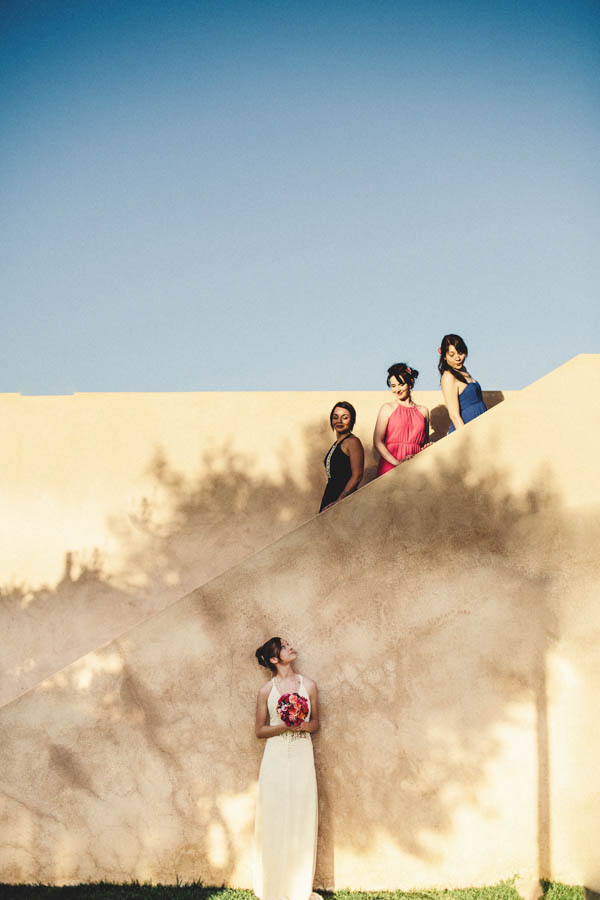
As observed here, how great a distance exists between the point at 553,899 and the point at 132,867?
2963 mm

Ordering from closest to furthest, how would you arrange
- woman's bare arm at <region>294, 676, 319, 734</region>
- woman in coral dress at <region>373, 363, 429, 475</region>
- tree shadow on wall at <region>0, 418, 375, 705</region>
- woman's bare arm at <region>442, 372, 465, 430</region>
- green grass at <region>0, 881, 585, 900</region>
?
green grass at <region>0, 881, 585, 900</region>
woman's bare arm at <region>294, 676, 319, 734</region>
woman's bare arm at <region>442, 372, 465, 430</region>
woman in coral dress at <region>373, 363, 429, 475</region>
tree shadow on wall at <region>0, 418, 375, 705</region>

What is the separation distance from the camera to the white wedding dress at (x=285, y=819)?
5.21 meters

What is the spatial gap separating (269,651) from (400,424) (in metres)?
2.62

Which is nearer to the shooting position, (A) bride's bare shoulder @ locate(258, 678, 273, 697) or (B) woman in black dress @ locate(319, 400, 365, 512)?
(A) bride's bare shoulder @ locate(258, 678, 273, 697)

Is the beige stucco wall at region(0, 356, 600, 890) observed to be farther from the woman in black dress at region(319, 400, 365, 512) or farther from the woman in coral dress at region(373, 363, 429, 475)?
the woman in coral dress at region(373, 363, 429, 475)

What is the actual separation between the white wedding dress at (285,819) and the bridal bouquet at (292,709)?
139mm

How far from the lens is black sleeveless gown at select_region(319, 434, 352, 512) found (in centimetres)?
697

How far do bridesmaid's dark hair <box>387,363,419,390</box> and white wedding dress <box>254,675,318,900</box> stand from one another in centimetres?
320

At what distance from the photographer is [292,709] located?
5.24 m

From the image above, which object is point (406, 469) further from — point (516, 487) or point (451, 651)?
point (451, 651)

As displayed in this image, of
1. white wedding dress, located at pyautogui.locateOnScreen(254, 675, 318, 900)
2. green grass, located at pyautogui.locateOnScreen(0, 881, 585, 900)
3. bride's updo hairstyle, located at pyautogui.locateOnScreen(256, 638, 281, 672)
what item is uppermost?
bride's updo hairstyle, located at pyautogui.locateOnScreen(256, 638, 281, 672)

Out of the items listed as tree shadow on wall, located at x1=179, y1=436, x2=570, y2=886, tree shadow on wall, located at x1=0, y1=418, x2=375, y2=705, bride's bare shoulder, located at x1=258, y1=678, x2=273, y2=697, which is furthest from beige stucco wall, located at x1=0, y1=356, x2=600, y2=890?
tree shadow on wall, located at x1=0, y1=418, x2=375, y2=705

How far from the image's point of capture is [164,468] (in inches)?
328

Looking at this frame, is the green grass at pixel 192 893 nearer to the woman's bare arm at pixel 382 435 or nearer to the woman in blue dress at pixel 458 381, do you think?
the woman's bare arm at pixel 382 435
